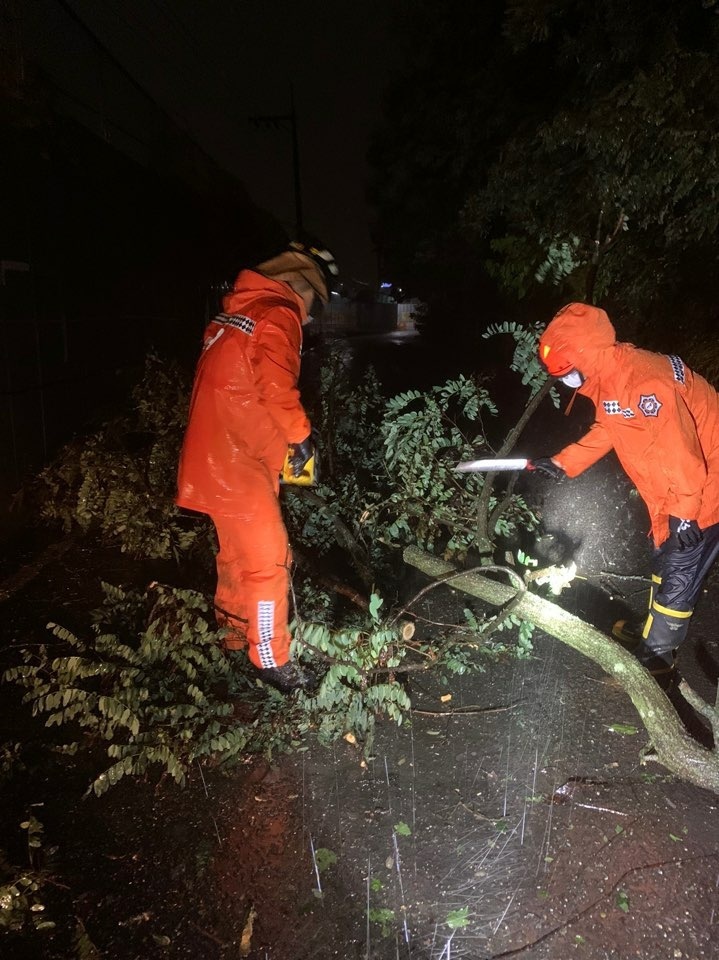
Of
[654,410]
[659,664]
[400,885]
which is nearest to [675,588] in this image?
[659,664]

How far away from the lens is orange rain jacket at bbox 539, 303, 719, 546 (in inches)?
107

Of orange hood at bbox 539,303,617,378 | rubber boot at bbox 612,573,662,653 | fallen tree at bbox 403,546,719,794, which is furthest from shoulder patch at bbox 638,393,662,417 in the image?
rubber boot at bbox 612,573,662,653

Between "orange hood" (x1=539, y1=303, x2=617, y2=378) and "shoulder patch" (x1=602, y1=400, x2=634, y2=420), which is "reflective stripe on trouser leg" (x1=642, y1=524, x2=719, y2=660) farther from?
"orange hood" (x1=539, y1=303, x2=617, y2=378)

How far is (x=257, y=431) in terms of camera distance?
8.78 feet

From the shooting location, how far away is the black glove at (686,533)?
2.88 m

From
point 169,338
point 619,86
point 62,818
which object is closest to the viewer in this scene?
point 62,818

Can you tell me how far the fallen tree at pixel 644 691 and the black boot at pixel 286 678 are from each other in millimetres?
1065

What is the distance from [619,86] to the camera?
3.89m

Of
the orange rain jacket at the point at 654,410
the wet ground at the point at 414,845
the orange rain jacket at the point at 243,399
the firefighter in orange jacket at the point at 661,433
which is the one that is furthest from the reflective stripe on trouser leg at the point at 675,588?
the orange rain jacket at the point at 243,399

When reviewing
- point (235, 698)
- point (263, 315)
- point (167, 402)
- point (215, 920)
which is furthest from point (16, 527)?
point (215, 920)

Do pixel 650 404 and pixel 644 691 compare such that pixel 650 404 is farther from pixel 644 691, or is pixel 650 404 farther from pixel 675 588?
pixel 644 691

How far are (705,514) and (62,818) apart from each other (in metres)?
3.00

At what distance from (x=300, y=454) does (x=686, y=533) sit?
1.88 metres

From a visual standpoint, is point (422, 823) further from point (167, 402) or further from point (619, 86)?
point (619, 86)
